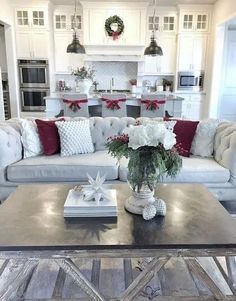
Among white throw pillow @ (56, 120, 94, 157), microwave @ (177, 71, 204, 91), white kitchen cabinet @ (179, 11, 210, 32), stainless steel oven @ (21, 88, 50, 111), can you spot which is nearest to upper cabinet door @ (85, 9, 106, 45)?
stainless steel oven @ (21, 88, 50, 111)

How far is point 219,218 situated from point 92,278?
0.86 meters

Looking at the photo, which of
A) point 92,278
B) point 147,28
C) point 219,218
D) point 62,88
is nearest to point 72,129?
point 92,278

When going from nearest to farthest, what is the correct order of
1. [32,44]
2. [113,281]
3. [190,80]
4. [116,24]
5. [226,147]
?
[113,281] → [226,147] → [116,24] → [32,44] → [190,80]

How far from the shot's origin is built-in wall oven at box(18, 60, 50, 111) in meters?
6.82

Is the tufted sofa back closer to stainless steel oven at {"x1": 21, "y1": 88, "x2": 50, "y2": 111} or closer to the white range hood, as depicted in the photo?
stainless steel oven at {"x1": 21, "y1": 88, "x2": 50, "y2": 111}

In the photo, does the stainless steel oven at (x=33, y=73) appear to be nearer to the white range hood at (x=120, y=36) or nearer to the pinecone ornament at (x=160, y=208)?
the white range hood at (x=120, y=36)

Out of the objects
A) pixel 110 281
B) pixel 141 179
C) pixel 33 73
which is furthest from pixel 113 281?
pixel 33 73

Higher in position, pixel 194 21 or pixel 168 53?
pixel 194 21

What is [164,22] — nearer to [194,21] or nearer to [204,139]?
[194,21]

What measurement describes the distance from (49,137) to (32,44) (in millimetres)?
4601

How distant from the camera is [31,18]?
6.74 meters

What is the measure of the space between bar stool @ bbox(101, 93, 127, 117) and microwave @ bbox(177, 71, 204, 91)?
9.54 ft

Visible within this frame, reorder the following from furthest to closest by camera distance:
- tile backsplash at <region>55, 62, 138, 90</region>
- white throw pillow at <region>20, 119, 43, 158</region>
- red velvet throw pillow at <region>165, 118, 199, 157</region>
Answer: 1. tile backsplash at <region>55, 62, 138, 90</region>
2. red velvet throw pillow at <region>165, 118, 199, 157</region>
3. white throw pillow at <region>20, 119, 43, 158</region>

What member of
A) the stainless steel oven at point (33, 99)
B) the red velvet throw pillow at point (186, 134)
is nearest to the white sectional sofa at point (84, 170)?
the red velvet throw pillow at point (186, 134)
